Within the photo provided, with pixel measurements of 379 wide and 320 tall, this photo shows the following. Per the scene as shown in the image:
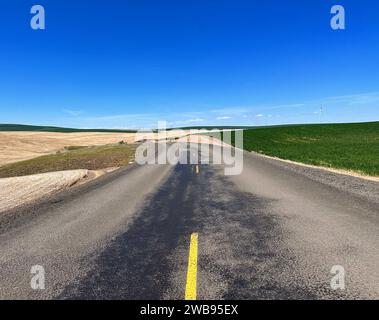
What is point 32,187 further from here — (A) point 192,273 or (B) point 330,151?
(B) point 330,151

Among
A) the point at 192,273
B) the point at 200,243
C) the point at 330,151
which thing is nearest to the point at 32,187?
the point at 200,243

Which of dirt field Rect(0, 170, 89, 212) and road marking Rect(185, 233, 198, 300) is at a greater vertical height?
dirt field Rect(0, 170, 89, 212)

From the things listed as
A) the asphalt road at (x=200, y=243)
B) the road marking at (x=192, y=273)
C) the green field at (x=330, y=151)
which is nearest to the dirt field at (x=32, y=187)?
the asphalt road at (x=200, y=243)

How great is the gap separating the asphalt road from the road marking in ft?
0.27

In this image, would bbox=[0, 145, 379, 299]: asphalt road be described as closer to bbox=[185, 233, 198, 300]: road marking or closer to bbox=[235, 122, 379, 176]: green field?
bbox=[185, 233, 198, 300]: road marking

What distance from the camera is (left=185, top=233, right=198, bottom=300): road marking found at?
15.6 feet

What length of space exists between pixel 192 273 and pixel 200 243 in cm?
150

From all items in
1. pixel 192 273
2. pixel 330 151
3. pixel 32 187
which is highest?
pixel 330 151

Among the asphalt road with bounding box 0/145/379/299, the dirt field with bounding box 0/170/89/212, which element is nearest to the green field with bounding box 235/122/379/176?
the asphalt road with bounding box 0/145/379/299

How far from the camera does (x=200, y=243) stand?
22.7 ft

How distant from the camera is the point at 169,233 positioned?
7.66 meters

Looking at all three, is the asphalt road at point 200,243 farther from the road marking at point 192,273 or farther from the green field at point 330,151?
the green field at point 330,151

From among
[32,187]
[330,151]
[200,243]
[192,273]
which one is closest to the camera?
[192,273]

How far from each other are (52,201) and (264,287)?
28.9 feet
